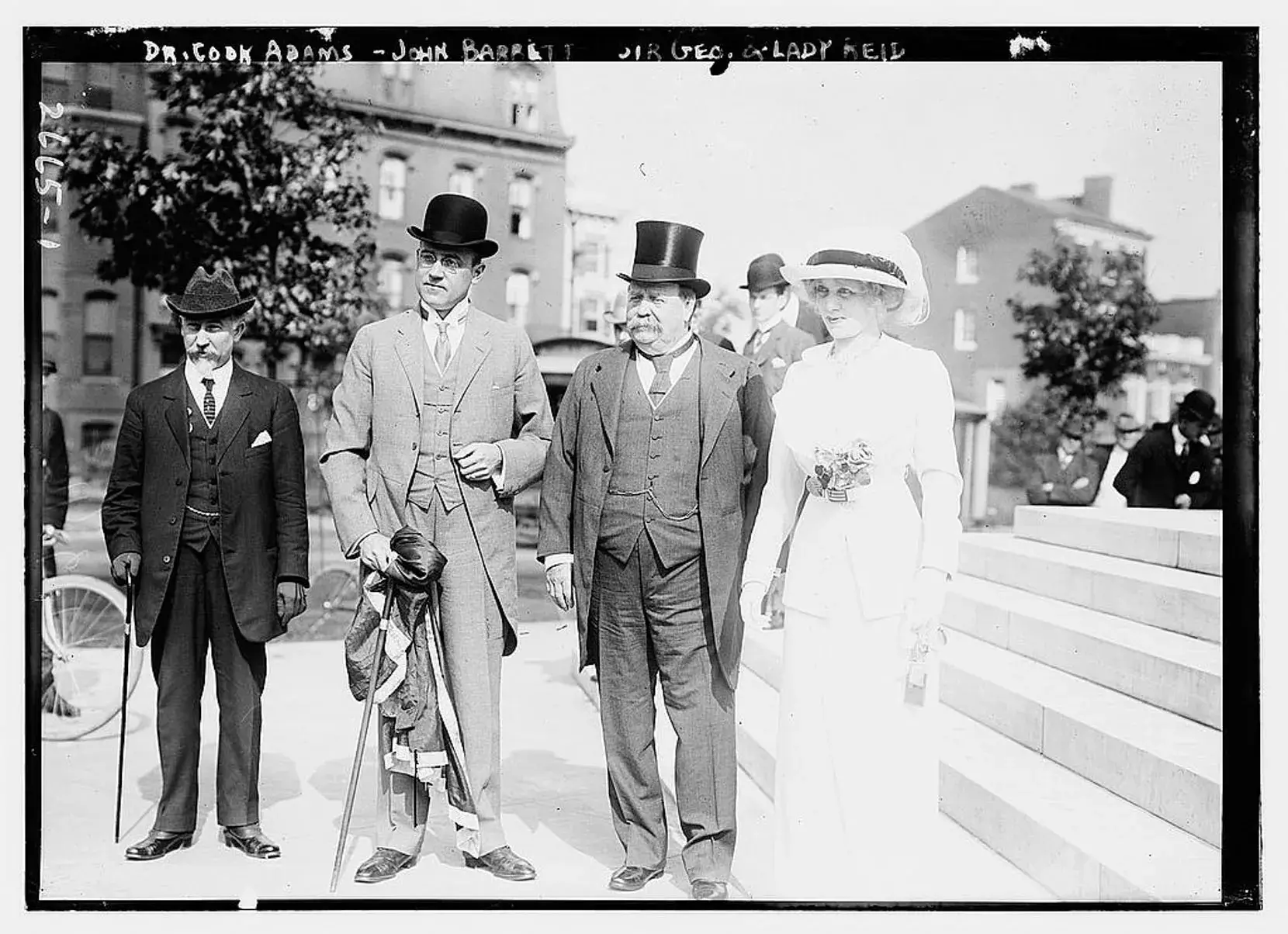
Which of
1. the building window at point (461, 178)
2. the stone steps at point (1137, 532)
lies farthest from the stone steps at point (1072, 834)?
the building window at point (461, 178)

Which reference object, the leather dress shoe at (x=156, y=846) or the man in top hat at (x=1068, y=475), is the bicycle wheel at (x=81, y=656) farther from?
the man in top hat at (x=1068, y=475)

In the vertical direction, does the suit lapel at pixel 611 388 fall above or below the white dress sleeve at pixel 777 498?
above

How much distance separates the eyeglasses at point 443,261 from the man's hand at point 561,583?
45.5 inches

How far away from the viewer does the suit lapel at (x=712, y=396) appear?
189 inches

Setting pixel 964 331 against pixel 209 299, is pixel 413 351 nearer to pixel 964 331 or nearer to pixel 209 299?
pixel 209 299

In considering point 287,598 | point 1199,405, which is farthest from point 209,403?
point 1199,405

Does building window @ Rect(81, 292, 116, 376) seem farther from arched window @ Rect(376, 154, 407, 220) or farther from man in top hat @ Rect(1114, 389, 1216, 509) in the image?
man in top hat @ Rect(1114, 389, 1216, 509)

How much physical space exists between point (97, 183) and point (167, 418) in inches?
165

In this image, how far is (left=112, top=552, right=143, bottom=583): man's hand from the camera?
5.13m

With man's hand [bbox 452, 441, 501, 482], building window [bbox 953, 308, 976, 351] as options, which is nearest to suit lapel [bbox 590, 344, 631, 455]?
man's hand [bbox 452, 441, 501, 482]

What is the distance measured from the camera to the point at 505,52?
5.32 metres

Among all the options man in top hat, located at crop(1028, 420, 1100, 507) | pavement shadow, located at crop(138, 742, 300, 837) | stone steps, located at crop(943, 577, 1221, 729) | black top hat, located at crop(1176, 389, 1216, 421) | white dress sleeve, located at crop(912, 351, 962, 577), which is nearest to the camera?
white dress sleeve, located at crop(912, 351, 962, 577)

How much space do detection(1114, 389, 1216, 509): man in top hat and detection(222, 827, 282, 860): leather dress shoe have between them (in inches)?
212

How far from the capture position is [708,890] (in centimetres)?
484
